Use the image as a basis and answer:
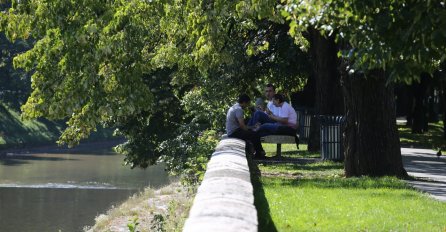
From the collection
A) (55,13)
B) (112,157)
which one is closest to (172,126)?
(55,13)

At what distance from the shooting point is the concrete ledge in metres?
6.85

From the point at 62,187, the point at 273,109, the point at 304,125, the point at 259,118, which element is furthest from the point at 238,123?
the point at 62,187

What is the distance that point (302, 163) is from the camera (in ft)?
69.5

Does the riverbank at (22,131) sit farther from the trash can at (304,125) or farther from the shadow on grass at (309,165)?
the shadow on grass at (309,165)

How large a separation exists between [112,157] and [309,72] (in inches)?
1806

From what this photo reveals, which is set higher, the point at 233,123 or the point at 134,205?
the point at 233,123

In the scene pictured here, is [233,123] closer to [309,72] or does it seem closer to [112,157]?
[309,72]

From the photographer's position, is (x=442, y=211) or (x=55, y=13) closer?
(x=442, y=211)

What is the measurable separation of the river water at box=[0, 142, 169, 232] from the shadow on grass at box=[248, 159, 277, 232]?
825 inches

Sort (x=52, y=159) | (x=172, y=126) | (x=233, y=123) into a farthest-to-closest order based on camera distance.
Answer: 1. (x=52, y=159)
2. (x=172, y=126)
3. (x=233, y=123)

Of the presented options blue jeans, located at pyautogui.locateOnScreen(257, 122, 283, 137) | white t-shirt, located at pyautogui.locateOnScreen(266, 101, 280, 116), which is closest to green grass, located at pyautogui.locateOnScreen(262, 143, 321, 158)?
white t-shirt, located at pyautogui.locateOnScreen(266, 101, 280, 116)

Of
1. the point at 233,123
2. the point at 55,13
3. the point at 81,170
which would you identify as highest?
the point at 55,13

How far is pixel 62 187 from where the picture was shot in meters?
51.6

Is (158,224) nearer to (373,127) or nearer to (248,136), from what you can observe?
(248,136)
